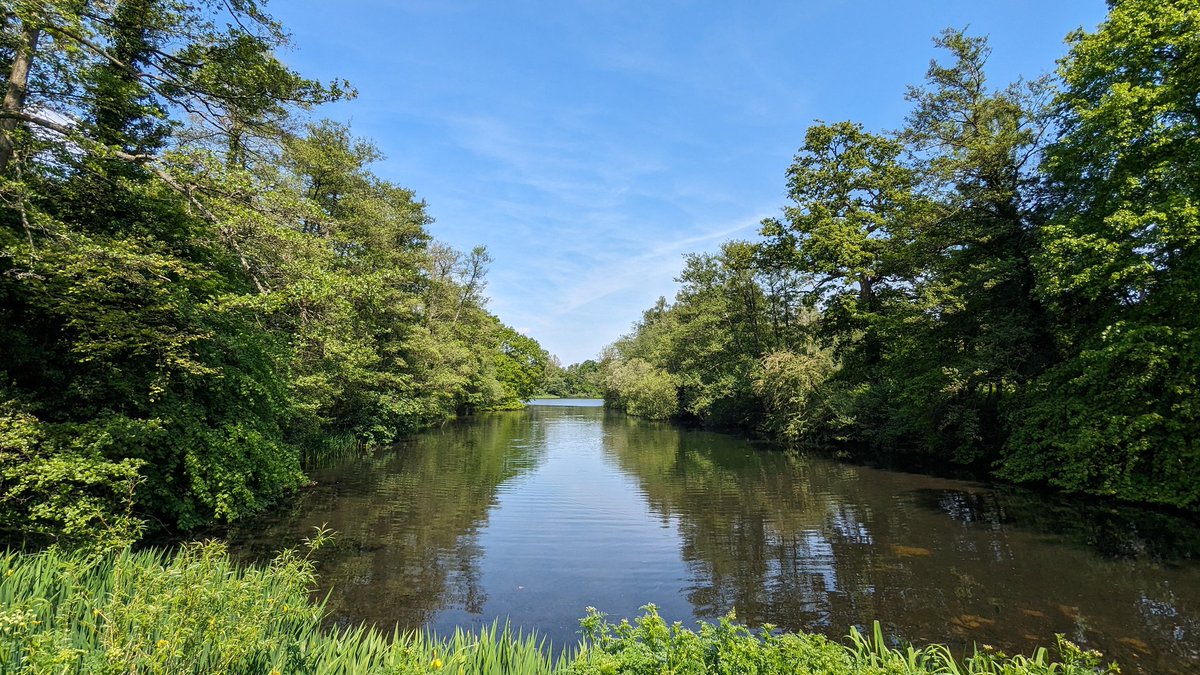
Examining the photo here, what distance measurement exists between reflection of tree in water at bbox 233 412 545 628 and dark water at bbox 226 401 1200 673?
0.06m

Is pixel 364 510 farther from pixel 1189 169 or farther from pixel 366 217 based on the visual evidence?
pixel 1189 169

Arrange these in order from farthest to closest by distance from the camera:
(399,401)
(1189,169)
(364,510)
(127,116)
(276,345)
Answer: (399,401) → (364,510) → (276,345) → (1189,169) → (127,116)

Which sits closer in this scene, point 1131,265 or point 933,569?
point 933,569

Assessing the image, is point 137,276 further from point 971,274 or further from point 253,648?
point 971,274

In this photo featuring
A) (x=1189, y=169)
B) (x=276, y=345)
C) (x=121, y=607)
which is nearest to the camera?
(x=121, y=607)

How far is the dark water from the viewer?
694cm

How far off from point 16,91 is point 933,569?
1624cm

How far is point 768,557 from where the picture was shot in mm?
9695

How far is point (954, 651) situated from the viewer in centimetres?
598

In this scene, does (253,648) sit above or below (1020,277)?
below

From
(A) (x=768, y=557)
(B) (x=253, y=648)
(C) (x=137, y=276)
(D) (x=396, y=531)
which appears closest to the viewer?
(B) (x=253, y=648)

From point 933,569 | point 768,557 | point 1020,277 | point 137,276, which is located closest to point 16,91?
point 137,276

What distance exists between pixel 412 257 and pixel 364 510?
55.8 ft

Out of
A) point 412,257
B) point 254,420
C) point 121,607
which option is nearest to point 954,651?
point 121,607
